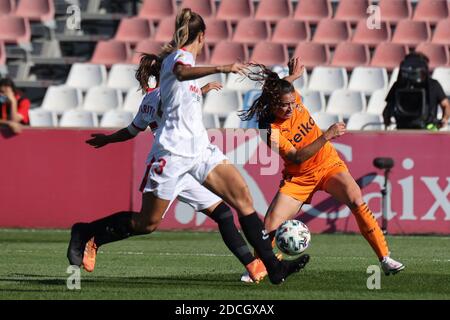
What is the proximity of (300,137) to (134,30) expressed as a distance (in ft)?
40.9

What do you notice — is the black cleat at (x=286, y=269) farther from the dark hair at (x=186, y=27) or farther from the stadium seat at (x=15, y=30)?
the stadium seat at (x=15, y=30)

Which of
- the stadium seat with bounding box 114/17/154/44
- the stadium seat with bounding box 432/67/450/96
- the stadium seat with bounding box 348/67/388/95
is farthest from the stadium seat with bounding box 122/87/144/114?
the stadium seat with bounding box 432/67/450/96

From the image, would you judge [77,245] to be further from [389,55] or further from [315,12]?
[315,12]

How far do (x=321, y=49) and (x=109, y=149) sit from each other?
612cm

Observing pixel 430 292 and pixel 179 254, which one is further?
pixel 179 254

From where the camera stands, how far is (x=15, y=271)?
11008 mm

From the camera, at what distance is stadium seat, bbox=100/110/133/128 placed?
1981cm

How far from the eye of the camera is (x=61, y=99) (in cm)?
2097

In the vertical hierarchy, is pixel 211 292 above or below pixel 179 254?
above

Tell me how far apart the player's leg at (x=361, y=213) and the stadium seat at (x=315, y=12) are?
40.5ft

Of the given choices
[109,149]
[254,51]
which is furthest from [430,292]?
[254,51]

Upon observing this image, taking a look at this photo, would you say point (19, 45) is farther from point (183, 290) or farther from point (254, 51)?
point (183, 290)

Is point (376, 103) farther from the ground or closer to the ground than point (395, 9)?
closer to the ground

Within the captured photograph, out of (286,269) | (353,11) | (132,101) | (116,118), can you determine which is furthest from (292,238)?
(353,11)
